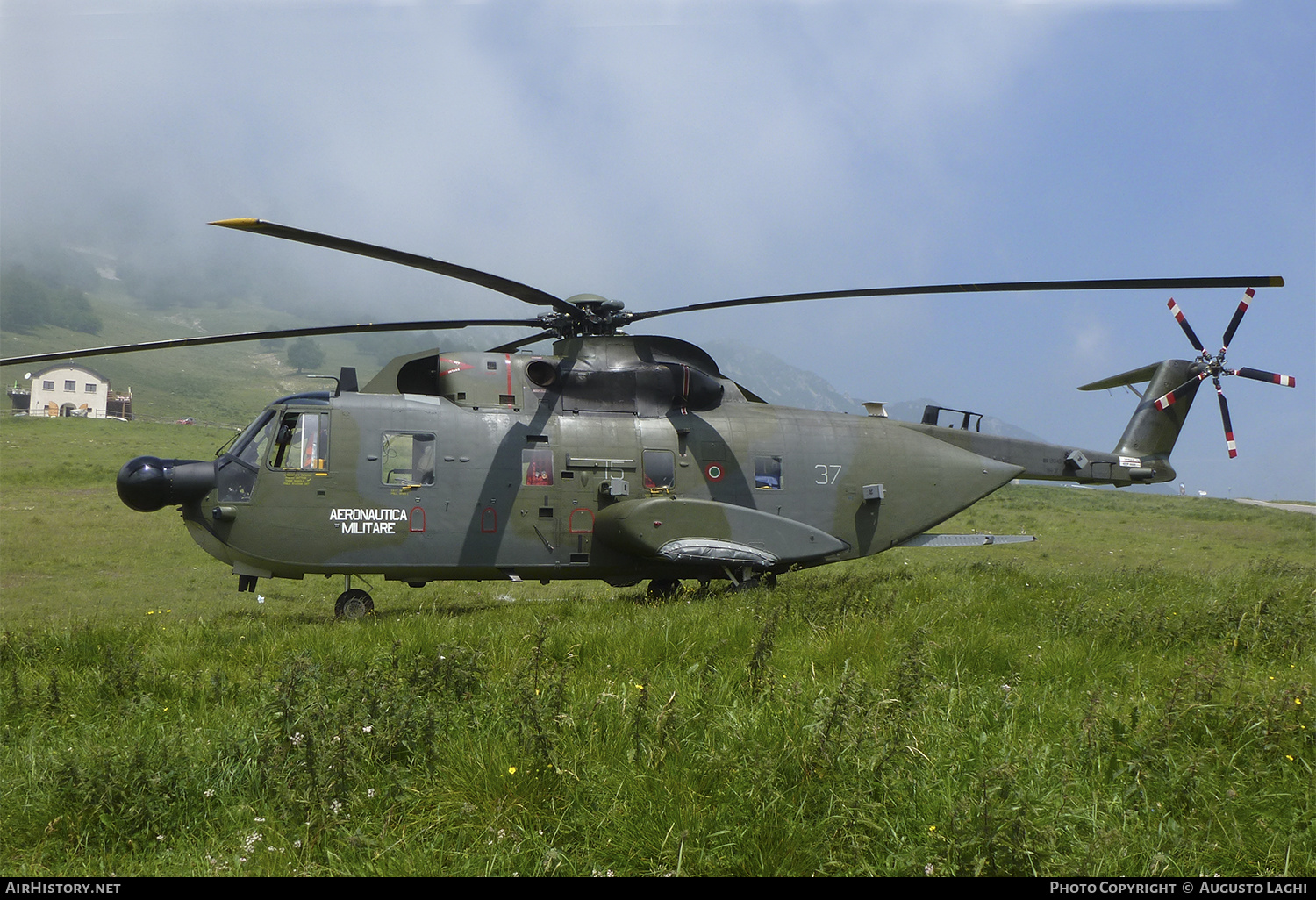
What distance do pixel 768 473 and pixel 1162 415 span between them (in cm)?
894

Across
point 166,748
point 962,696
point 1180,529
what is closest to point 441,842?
point 166,748

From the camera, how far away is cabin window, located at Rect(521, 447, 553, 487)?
11328 millimetres

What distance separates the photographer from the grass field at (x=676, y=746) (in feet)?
11.2

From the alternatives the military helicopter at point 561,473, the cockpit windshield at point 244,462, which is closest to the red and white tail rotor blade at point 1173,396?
the military helicopter at point 561,473

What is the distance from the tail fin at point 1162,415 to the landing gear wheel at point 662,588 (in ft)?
30.7

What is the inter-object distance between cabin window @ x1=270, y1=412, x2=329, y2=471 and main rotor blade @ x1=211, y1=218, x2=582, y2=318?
3.25 metres

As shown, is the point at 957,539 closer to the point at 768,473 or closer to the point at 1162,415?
the point at 768,473

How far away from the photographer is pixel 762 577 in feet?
39.1

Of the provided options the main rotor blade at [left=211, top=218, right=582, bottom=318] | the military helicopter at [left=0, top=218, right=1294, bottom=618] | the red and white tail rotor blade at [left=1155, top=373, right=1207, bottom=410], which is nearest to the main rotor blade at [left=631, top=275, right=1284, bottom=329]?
the military helicopter at [left=0, top=218, right=1294, bottom=618]

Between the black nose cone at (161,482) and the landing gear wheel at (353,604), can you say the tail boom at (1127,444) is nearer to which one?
the landing gear wheel at (353,604)

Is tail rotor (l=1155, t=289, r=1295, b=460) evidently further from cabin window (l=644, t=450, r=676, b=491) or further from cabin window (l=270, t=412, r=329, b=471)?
cabin window (l=270, t=412, r=329, b=471)

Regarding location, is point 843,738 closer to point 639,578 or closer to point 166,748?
point 166,748

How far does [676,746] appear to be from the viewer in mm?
4074

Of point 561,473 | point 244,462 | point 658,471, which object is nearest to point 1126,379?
point 658,471
